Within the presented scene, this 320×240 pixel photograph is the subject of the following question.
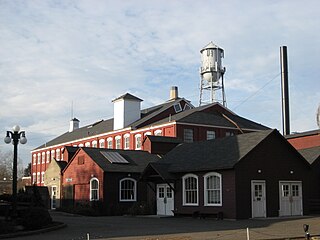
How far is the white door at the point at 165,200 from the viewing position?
33.8 meters

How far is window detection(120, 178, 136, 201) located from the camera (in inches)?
1524

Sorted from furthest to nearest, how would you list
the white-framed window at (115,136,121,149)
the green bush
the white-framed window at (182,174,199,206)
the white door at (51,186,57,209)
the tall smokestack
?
1. the white-framed window at (115,136,121,149)
2. the tall smokestack
3. the white door at (51,186,57,209)
4. the white-framed window at (182,174,199,206)
5. the green bush

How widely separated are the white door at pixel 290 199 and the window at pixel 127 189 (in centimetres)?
1246

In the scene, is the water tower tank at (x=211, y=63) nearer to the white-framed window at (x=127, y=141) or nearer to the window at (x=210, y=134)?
the window at (x=210, y=134)

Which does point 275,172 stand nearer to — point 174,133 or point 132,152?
point 132,152

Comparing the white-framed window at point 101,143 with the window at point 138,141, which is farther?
the white-framed window at point 101,143

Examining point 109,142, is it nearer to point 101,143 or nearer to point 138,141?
point 101,143

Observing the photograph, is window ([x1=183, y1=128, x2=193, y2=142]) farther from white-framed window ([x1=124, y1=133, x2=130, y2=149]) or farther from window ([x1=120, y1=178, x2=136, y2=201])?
window ([x1=120, y1=178, x2=136, y2=201])

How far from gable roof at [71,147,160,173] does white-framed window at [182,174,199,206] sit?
7.51m

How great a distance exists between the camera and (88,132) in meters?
75.0

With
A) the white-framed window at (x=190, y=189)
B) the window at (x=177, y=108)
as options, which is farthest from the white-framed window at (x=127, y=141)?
the white-framed window at (x=190, y=189)

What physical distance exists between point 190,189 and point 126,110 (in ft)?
109

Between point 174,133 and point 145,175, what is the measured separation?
20845mm

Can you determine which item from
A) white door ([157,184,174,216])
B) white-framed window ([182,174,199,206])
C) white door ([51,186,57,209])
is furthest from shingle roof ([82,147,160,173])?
white door ([51,186,57,209])
